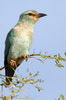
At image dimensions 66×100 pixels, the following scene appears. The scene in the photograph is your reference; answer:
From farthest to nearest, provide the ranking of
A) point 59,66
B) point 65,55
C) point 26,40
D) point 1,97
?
point 26,40, point 65,55, point 59,66, point 1,97

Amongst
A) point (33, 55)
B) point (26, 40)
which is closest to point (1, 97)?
point (33, 55)

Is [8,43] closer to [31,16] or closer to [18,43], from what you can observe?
[18,43]

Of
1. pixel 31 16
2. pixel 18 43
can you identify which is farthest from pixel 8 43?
pixel 31 16

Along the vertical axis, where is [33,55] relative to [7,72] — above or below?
above

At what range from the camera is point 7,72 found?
632 cm

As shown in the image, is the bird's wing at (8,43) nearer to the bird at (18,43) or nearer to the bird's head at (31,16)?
the bird at (18,43)

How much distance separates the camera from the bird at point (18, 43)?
6.04 m

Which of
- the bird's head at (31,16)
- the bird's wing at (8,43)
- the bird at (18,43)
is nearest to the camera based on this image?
the bird at (18,43)

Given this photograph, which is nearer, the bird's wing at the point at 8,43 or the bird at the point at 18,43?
the bird at the point at 18,43

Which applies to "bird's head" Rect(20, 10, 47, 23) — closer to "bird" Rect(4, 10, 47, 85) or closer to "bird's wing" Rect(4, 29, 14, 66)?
"bird" Rect(4, 10, 47, 85)

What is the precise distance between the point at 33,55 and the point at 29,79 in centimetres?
66

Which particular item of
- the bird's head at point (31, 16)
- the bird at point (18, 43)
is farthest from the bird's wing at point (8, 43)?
the bird's head at point (31, 16)

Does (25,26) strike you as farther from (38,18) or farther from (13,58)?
(13,58)

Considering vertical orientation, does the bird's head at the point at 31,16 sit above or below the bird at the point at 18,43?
above
